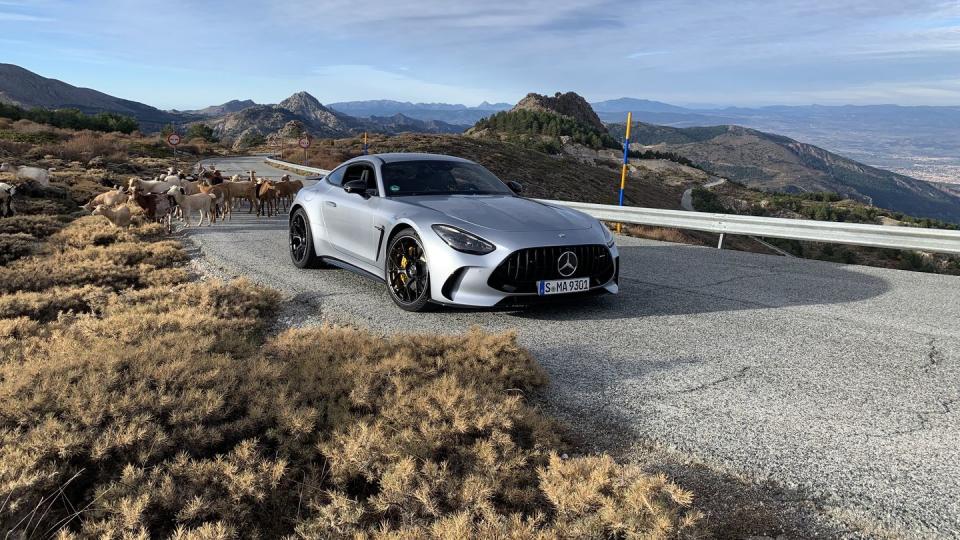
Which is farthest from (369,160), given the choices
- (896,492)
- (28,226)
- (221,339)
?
(28,226)

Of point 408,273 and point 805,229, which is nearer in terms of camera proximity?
point 408,273

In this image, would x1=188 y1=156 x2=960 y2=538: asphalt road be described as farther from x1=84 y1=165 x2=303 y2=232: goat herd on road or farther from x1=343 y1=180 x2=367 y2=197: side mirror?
x1=84 y1=165 x2=303 y2=232: goat herd on road

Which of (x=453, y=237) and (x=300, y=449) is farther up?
(x=453, y=237)

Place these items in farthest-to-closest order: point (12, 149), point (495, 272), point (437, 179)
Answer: point (12, 149) < point (437, 179) < point (495, 272)

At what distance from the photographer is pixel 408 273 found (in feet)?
20.5

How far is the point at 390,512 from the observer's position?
2.72 metres

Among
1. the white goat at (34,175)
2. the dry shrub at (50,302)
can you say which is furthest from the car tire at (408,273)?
the white goat at (34,175)

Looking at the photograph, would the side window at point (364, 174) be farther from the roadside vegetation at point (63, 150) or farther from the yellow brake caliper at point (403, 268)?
the roadside vegetation at point (63, 150)

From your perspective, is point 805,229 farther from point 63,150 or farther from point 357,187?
point 63,150

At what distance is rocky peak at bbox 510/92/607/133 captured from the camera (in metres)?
169

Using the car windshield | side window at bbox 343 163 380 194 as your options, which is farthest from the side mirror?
the car windshield

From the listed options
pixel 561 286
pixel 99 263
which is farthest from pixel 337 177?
pixel 561 286

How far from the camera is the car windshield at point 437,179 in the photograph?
23.2 ft

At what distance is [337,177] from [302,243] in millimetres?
1068
